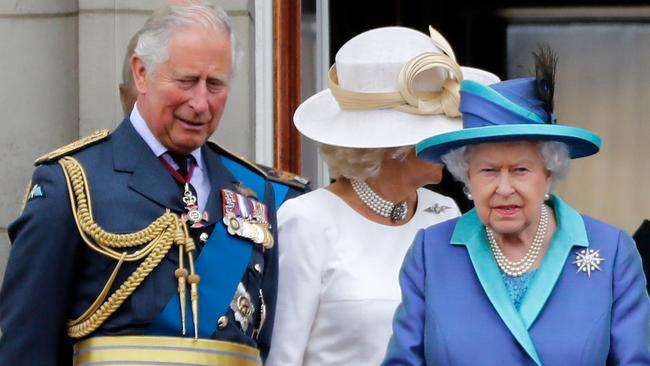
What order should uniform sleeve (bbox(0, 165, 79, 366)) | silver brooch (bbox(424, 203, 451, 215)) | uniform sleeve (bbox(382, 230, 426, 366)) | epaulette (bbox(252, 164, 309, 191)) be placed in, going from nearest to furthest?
uniform sleeve (bbox(382, 230, 426, 366)), uniform sleeve (bbox(0, 165, 79, 366)), silver brooch (bbox(424, 203, 451, 215)), epaulette (bbox(252, 164, 309, 191))

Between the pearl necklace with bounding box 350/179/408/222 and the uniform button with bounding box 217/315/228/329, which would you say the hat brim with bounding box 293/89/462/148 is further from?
the uniform button with bounding box 217/315/228/329

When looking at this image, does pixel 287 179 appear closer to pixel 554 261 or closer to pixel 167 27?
pixel 167 27

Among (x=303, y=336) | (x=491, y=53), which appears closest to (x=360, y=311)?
(x=303, y=336)

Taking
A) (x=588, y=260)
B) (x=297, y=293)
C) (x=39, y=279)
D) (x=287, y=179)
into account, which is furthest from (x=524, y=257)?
(x=287, y=179)

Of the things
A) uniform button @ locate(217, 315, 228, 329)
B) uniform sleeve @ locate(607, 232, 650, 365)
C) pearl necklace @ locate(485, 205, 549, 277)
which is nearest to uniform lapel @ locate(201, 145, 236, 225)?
uniform button @ locate(217, 315, 228, 329)

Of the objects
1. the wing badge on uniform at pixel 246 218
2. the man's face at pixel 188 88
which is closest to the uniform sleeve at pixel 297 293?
the wing badge on uniform at pixel 246 218

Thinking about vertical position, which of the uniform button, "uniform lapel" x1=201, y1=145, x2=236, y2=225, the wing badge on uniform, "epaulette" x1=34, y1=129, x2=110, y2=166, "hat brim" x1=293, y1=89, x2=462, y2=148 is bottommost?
the uniform button

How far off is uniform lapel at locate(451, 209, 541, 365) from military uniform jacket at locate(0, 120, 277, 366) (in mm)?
678

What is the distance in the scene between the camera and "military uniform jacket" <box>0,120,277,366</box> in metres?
4.41

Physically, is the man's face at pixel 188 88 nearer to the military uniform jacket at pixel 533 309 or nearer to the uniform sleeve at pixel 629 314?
the military uniform jacket at pixel 533 309

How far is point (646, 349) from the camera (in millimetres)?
4023

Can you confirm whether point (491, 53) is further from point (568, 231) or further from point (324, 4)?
point (568, 231)

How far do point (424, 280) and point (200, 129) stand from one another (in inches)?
28.5

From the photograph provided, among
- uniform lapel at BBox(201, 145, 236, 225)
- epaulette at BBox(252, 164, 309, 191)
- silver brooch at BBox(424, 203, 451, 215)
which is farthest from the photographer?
epaulette at BBox(252, 164, 309, 191)
